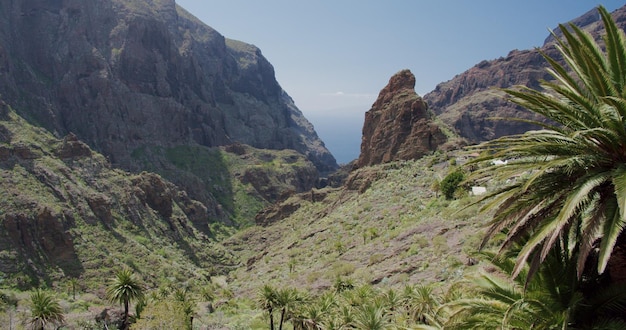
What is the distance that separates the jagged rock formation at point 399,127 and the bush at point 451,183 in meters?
25.6

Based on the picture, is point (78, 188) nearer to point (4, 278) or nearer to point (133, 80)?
point (4, 278)

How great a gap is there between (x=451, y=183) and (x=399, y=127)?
3201 cm

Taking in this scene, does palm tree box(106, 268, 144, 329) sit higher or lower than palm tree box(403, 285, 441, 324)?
higher

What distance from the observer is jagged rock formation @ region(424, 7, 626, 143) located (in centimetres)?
14562

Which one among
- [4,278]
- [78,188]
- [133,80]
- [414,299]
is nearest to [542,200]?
[414,299]

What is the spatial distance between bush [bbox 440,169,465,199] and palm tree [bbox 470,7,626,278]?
3666 cm

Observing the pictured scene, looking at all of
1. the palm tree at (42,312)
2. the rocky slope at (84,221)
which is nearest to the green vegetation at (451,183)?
the palm tree at (42,312)

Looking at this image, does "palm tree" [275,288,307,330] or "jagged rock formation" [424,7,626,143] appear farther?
"jagged rock formation" [424,7,626,143]

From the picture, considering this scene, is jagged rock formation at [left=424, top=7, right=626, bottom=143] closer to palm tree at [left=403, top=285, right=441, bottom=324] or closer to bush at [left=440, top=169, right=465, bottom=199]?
bush at [left=440, top=169, right=465, bottom=199]

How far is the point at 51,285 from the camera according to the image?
5447cm

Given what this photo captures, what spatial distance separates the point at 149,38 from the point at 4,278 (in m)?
133

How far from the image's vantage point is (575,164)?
866 cm

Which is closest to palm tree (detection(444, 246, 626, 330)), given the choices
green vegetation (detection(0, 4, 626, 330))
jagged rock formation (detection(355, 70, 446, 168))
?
green vegetation (detection(0, 4, 626, 330))

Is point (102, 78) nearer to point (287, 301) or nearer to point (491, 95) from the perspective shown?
point (491, 95)
